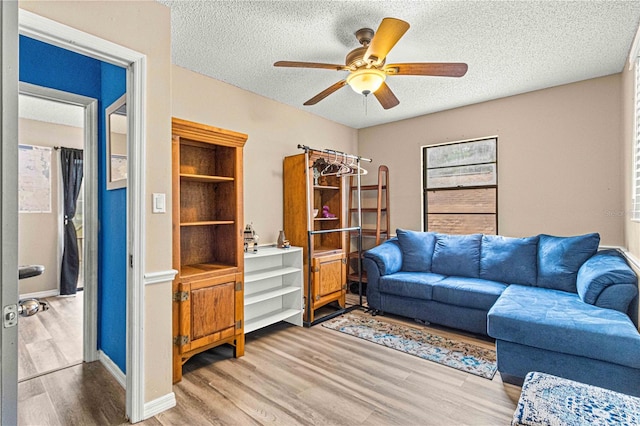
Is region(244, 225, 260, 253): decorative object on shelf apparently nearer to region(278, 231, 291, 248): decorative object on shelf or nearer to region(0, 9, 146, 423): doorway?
region(278, 231, 291, 248): decorative object on shelf

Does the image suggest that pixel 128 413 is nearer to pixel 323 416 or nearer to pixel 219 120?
pixel 323 416

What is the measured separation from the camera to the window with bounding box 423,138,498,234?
3.98 m

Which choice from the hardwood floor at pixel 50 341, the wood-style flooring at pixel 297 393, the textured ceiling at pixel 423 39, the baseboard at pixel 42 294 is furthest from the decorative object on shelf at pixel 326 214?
the baseboard at pixel 42 294

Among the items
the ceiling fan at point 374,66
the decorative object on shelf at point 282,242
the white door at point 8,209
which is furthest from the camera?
the decorative object on shelf at point 282,242

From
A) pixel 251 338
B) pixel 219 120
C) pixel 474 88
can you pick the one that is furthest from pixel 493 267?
pixel 219 120

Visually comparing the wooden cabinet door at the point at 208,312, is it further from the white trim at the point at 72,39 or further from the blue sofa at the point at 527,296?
the blue sofa at the point at 527,296

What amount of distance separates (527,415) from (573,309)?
4.89 ft

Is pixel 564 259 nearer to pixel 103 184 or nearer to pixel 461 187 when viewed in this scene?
pixel 461 187

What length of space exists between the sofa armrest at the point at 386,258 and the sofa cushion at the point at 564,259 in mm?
1445

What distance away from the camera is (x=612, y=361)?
1992 millimetres

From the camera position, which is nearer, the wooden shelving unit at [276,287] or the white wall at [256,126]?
the white wall at [256,126]

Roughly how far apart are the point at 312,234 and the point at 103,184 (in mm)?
1943

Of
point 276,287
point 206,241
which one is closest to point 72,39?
point 206,241

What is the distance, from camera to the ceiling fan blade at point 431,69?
6.86ft
